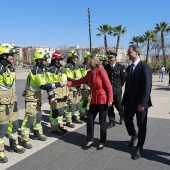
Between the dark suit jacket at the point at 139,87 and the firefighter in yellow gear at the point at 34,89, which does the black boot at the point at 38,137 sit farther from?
the dark suit jacket at the point at 139,87

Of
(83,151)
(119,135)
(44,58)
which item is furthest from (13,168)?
(119,135)

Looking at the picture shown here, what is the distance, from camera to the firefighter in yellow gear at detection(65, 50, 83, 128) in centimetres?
633

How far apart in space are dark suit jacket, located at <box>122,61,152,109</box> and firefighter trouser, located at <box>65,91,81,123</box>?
2048mm

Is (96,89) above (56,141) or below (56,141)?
above

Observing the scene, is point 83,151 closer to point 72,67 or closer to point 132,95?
point 132,95

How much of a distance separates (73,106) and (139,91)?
2482 mm

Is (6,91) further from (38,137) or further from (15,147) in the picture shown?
(38,137)

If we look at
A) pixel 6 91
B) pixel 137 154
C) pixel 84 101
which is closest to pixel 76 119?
pixel 84 101

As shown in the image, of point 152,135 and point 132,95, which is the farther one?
point 152,135

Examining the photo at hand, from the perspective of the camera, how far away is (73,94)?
6.55 metres

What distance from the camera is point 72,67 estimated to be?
639cm

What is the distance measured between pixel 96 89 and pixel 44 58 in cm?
123

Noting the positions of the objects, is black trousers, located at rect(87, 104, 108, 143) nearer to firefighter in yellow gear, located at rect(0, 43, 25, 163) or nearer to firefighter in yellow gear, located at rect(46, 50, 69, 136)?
firefighter in yellow gear, located at rect(46, 50, 69, 136)

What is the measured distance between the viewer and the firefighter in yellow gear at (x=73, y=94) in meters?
6.33
